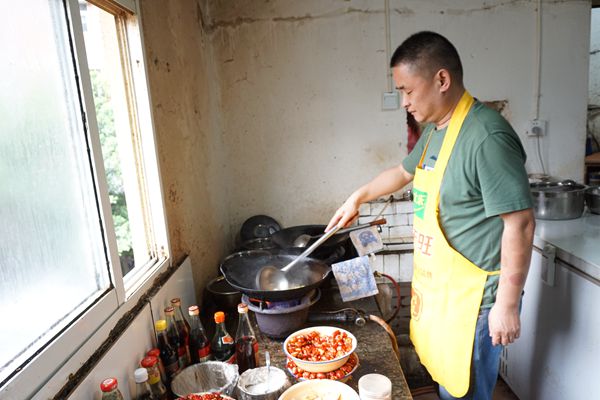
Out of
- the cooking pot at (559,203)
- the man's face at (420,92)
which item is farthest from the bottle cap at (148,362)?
the cooking pot at (559,203)

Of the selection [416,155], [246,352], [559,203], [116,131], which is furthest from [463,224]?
[116,131]

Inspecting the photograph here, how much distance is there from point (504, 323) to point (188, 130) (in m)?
1.47

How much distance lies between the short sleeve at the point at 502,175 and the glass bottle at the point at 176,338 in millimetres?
1004

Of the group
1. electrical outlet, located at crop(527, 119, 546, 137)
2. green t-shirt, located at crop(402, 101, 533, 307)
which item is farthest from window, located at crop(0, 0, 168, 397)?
electrical outlet, located at crop(527, 119, 546, 137)

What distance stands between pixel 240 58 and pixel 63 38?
1524 mm

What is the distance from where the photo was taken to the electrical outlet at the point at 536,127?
7.95 ft

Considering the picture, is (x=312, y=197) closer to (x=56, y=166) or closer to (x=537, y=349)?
(x=537, y=349)

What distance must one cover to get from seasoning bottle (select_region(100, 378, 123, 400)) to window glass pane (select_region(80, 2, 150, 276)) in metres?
0.47

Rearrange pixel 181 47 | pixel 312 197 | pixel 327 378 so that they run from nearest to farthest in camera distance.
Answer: pixel 327 378 < pixel 181 47 < pixel 312 197

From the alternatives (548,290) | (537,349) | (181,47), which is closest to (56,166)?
(181,47)

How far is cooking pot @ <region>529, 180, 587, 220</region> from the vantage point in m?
1.88

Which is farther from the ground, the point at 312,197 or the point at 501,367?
the point at 312,197

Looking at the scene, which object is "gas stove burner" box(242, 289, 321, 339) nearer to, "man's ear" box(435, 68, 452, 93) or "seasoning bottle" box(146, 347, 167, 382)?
"seasoning bottle" box(146, 347, 167, 382)

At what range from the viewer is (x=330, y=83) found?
7.82 ft
